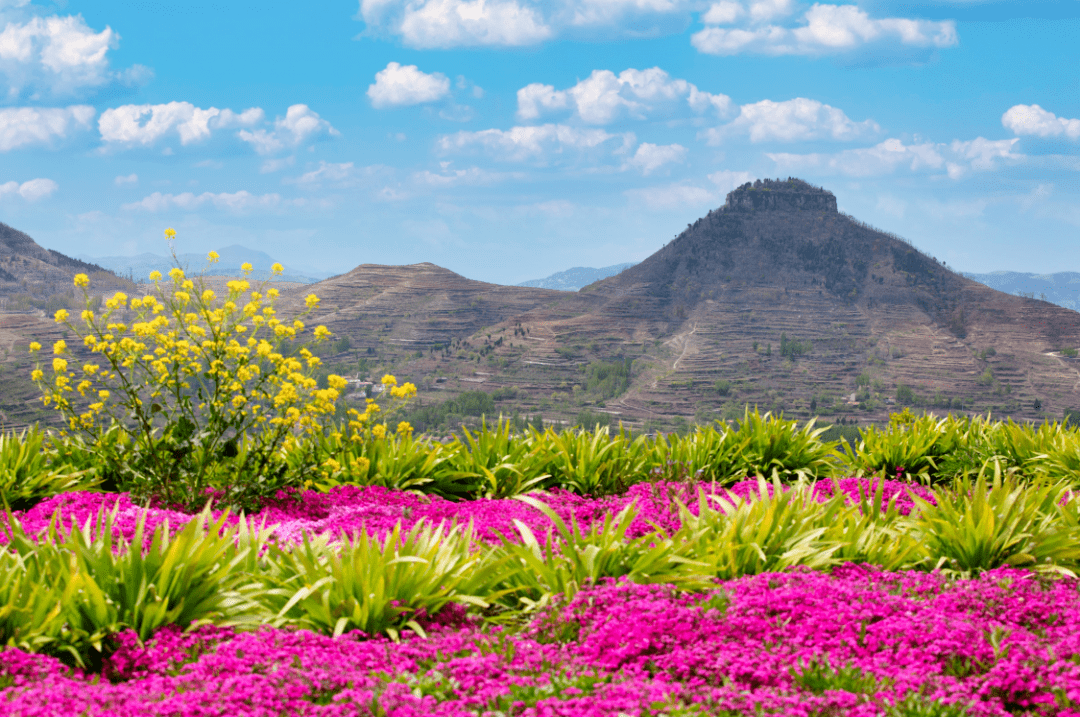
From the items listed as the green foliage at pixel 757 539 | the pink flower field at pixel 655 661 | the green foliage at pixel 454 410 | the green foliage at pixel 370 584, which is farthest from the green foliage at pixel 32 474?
the green foliage at pixel 454 410

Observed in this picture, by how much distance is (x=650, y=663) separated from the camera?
3340mm

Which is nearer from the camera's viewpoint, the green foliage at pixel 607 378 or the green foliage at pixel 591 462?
the green foliage at pixel 591 462

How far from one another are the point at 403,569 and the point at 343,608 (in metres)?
0.35

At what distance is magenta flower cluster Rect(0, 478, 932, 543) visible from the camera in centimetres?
560

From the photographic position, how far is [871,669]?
123 inches

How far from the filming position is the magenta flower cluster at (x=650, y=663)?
278cm

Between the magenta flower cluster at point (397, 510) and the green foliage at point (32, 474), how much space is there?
0.46 meters

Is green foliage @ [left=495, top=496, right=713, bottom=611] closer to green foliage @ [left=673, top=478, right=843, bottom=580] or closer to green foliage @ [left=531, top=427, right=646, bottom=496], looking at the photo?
green foliage @ [left=673, top=478, right=843, bottom=580]

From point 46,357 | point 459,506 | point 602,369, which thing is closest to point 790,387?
point 602,369

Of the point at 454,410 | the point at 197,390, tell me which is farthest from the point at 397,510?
the point at 454,410

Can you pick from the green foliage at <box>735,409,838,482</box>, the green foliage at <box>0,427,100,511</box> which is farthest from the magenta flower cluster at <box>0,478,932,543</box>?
the green foliage at <box>735,409,838,482</box>

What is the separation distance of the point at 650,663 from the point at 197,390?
4.35 metres

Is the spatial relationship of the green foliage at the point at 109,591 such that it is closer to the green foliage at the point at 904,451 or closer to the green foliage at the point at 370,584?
the green foliage at the point at 370,584

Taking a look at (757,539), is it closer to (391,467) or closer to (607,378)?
(391,467)
